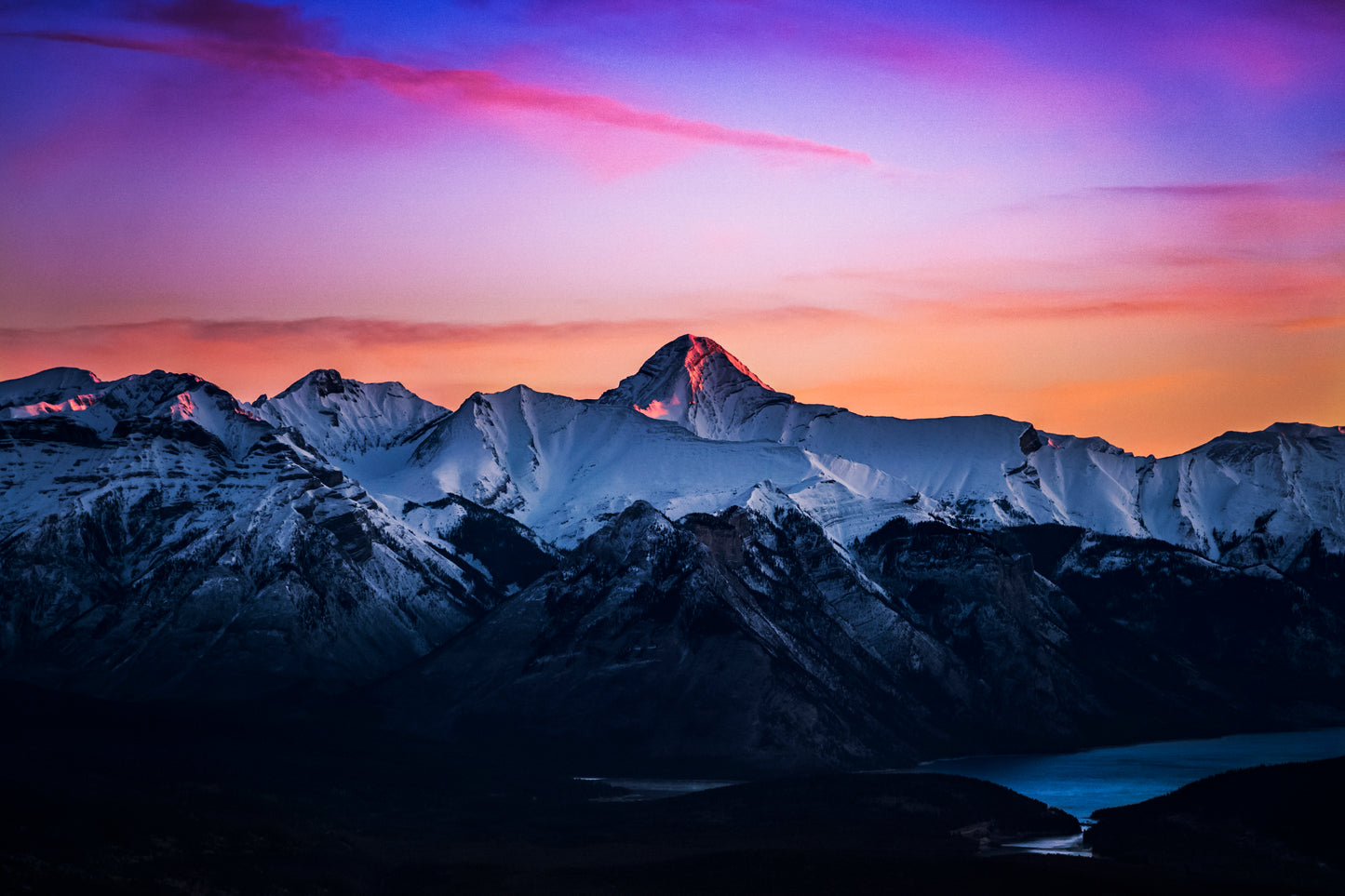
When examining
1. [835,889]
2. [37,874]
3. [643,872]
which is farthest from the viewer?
[643,872]

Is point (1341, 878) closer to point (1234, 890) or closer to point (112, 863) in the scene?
point (1234, 890)

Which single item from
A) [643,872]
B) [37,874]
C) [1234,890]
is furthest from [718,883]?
[37,874]

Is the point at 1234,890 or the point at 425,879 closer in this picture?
the point at 1234,890

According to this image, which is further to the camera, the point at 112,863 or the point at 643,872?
the point at 643,872

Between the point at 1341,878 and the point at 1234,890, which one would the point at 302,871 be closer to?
the point at 1234,890

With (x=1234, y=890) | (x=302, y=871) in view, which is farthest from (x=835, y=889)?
(x=302, y=871)

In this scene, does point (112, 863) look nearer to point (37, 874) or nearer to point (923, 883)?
point (37, 874)

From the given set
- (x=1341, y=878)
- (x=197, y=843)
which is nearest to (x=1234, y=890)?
(x=1341, y=878)

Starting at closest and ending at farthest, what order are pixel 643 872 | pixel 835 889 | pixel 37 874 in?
pixel 37 874 < pixel 835 889 < pixel 643 872
